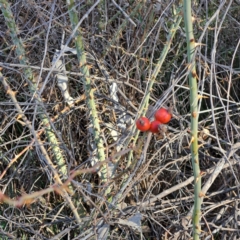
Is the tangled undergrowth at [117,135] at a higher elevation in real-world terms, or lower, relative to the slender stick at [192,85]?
lower

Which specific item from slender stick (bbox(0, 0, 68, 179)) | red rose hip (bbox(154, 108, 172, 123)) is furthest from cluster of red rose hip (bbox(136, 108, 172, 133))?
slender stick (bbox(0, 0, 68, 179))

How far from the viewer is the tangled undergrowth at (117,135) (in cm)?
177

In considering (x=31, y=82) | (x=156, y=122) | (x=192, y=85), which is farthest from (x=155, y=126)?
(x=31, y=82)

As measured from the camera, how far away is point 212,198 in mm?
1975

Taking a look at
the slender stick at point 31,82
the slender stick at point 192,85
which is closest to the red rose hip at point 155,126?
the slender stick at point 192,85

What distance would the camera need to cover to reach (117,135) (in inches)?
77.3

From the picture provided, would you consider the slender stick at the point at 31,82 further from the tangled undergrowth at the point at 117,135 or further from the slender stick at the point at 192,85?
the slender stick at the point at 192,85

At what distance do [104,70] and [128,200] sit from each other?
579 millimetres

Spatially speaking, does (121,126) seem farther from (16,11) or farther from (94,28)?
(16,11)

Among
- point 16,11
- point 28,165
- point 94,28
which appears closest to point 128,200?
point 28,165

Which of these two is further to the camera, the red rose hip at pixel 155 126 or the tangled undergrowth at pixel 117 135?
the tangled undergrowth at pixel 117 135

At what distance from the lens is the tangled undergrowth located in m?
1.77

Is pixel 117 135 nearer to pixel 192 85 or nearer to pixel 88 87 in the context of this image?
pixel 88 87

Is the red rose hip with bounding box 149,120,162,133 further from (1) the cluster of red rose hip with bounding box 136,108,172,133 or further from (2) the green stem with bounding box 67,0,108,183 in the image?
(2) the green stem with bounding box 67,0,108,183
